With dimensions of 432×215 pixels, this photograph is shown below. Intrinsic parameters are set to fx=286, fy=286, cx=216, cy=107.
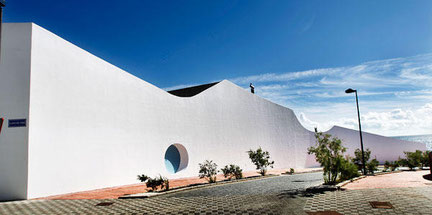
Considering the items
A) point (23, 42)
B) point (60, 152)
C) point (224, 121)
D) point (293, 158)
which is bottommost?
point (293, 158)

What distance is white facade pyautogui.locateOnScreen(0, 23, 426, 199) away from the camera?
10414 mm

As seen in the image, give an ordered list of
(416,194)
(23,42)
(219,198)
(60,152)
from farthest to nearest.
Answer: (60,152) < (23,42) < (219,198) < (416,194)

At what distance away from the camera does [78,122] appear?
12.6 m

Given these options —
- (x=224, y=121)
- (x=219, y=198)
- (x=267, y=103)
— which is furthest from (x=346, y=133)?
(x=219, y=198)

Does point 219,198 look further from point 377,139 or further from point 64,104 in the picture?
point 377,139

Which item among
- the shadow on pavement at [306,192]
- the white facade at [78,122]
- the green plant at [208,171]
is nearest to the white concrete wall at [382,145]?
the white facade at [78,122]

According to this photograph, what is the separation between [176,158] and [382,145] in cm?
2793

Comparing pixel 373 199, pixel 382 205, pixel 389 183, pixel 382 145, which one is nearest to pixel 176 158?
pixel 389 183

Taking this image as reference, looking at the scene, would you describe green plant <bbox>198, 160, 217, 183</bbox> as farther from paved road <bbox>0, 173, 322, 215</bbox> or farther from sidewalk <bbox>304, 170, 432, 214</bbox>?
sidewalk <bbox>304, 170, 432, 214</bbox>

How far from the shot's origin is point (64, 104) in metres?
12.0

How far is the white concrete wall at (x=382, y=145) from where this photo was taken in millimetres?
35094

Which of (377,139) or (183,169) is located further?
(377,139)

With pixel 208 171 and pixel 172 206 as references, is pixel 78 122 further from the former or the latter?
pixel 208 171

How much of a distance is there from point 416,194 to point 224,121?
698 inches
